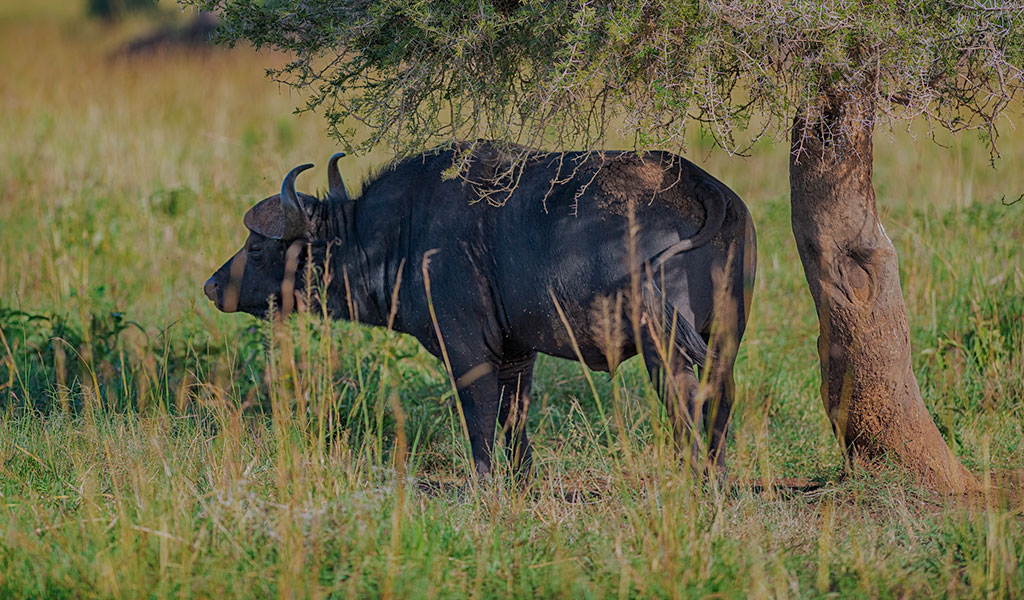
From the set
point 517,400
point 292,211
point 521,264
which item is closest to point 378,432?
point 521,264

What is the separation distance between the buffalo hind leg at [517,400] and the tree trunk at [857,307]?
1.57 meters

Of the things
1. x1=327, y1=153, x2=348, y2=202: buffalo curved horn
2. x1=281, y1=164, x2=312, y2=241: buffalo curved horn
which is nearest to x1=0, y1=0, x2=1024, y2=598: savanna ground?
x1=281, y1=164, x2=312, y2=241: buffalo curved horn

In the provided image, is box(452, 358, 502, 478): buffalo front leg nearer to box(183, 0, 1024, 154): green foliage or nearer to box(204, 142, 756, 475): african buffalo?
box(204, 142, 756, 475): african buffalo

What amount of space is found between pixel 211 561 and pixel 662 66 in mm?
2661

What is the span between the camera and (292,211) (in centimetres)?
586

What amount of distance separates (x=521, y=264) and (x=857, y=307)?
160 centimetres

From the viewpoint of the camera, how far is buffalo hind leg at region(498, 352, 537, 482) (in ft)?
18.8

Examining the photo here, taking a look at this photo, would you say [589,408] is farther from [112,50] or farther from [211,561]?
[112,50]

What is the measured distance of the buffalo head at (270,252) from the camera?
19.5 feet

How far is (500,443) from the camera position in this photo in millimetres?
5277

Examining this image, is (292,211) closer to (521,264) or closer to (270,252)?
(270,252)

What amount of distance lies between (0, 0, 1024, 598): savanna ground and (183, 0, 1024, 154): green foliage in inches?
15.2

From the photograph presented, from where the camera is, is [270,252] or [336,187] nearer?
[270,252]

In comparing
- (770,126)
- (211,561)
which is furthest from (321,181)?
(211,561)
